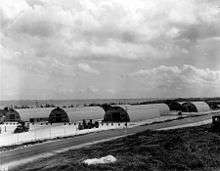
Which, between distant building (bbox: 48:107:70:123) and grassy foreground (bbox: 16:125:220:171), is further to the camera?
distant building (bbox: 48:107:70:123)

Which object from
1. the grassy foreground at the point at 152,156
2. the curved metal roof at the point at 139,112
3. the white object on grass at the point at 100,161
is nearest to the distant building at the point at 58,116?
the curved metal roof at the point at 139,112

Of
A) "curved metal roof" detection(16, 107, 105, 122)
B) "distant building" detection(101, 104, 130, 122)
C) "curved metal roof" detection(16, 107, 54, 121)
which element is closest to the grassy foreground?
"distant building" detection(101, 104, 130, 122)

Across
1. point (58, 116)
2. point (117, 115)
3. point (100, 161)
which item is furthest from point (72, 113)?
point (100, 161)

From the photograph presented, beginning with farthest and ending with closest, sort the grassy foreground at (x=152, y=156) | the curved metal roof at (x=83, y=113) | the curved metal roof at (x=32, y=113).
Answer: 1. the curved metal roof at (x=32, y=113)
2. the curved metal roof at (x=83, y=113)
3. the grassy foreground at (x=152, y=156)

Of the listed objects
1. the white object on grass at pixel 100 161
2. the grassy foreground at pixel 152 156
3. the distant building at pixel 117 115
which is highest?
the distant building at pixel 117 115

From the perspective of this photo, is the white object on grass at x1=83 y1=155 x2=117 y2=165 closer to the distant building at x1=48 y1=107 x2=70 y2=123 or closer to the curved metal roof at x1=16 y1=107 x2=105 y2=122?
the curved metal roof at x1=16 y1=107 x2=105 y2=122

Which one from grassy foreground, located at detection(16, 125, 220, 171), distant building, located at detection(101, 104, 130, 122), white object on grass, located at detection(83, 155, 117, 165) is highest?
distant building, located at detection(101, 104, 130, 122)

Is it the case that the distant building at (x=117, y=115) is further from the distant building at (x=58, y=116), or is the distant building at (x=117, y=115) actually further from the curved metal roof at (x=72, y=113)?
the distant building at (x=58, y=116)

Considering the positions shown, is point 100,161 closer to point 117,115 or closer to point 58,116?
point 117,115

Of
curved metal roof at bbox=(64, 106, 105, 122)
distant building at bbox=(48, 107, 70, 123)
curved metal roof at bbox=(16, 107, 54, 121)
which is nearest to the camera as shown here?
distant building at bbox=(48, 107, 70, 123)

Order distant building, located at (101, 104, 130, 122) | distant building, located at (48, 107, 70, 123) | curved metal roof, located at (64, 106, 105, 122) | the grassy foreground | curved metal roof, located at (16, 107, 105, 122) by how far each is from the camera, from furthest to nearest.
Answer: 1. curved metal roof, located at (16, 107, 105, 122)
2. distant building, located at (101, 104, 130, 122)
3. curved metal roof, located at (64, 106, 105, 122)
4. distant building, located at (48, 107, 70, 123)
5. the grassy foreground

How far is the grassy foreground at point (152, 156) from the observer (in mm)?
28594

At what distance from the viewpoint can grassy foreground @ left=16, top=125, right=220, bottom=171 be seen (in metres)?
28.6

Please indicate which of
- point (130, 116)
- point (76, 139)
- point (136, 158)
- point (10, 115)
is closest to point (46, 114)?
Result: point (10, 115)
